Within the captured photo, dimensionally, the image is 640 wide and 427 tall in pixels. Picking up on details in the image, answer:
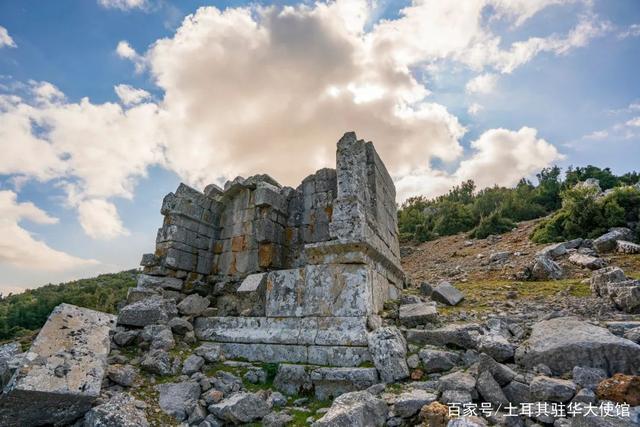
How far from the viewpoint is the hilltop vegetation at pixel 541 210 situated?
12688mm

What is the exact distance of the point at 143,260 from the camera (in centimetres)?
670

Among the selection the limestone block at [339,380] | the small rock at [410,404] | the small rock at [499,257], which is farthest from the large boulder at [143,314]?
the small rock at [499,257]

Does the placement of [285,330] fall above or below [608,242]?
below

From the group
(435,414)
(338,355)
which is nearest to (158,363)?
(338,355)

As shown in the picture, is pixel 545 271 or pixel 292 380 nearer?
pixel 292 380

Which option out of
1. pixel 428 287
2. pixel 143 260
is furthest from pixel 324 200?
pixel 143 260

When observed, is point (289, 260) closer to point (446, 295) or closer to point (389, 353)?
point (446, 295)

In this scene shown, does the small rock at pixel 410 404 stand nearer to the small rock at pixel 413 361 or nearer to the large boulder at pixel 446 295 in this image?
the small rock at pixel 413 361

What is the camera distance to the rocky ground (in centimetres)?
279

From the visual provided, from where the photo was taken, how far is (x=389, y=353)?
150 inches

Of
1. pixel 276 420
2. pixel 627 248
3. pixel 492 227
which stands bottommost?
pixel 276 420

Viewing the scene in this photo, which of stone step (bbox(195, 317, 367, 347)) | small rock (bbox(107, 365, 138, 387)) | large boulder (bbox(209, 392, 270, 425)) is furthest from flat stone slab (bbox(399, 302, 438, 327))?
small rock (bbox(107, 365, 138, 387))

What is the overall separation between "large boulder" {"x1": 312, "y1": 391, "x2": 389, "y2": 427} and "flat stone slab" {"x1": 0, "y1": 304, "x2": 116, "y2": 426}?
2076mm

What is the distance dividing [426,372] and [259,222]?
3797mm
